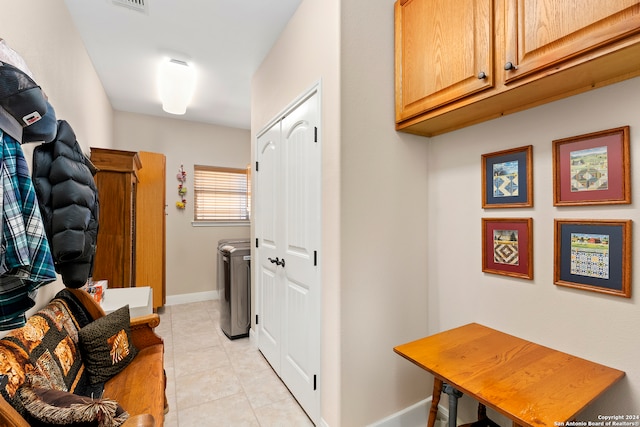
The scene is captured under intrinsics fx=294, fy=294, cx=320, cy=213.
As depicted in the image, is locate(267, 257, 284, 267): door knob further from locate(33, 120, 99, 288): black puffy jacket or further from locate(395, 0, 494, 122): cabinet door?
locate(395, 0, 494, 122): cabinet door

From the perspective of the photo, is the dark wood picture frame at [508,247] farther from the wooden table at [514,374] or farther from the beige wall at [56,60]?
the beige wall at [56,60]

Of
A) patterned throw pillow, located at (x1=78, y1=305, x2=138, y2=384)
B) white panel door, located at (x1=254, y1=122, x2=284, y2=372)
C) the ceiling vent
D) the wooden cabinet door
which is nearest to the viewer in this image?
patterned throw pillow, located at (x1=78, y1=305, x2=138, y2=384)

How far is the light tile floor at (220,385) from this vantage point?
1922 millimetres

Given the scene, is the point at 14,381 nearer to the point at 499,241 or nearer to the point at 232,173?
the point at 499,241

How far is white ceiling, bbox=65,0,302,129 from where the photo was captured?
2.14 meters

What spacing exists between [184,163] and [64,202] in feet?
10.4

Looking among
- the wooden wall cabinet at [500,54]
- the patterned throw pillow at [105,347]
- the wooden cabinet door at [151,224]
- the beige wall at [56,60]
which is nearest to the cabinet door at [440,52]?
the wooden wall cabinet at [500,54]

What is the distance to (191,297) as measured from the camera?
14.7 feet

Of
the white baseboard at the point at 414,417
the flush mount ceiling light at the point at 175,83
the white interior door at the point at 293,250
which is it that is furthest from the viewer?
the flush mount ceiling light at the point at 175,83

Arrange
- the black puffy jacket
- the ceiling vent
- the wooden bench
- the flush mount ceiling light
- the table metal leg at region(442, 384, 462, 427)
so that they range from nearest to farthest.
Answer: the wooden bench, the table metal leg at region(442, 384, 462, 427), the black puffy jacket, the ceiling vent, the flush mount ceiling light

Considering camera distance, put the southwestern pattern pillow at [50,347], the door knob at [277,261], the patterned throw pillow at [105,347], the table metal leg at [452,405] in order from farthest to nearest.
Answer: the door knob at [277,261]
the patterned throw pillow at [105,347]
the table metal leg at [452,405]
the southwestern pattern pillow at [50,347]

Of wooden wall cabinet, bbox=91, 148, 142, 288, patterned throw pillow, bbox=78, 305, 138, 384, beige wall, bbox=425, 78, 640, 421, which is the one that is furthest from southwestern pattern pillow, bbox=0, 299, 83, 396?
beige wall, bbox=425, 78, 640, 421

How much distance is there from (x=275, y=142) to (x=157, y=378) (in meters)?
1.80

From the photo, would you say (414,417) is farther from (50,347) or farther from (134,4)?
(134,4)
